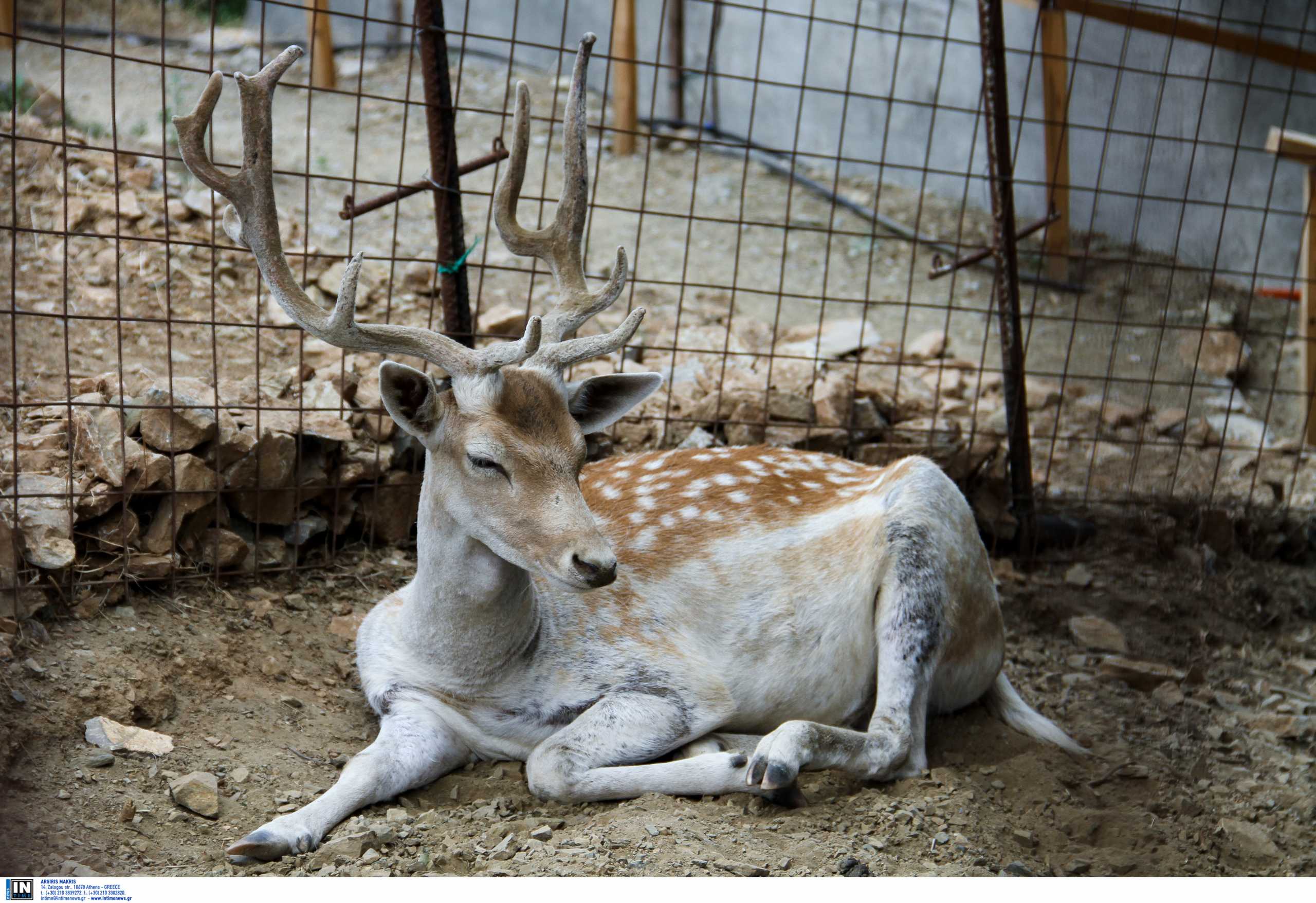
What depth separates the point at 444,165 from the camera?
4551 millimetres

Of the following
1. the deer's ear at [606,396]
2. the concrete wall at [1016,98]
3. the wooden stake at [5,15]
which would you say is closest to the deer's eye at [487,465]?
the deer's ear at [606,396]

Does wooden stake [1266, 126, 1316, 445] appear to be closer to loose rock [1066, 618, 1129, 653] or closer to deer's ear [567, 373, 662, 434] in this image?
loose rock [1066, 618, 1129, 653]

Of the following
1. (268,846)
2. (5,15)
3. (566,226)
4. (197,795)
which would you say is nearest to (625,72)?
(5,15)

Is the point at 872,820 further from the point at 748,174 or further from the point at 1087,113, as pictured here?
the point at 748,174

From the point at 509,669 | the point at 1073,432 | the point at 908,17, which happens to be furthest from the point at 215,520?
the point at 908,17

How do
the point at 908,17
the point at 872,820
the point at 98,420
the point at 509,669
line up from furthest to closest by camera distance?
the point at 908,17 → the point at 98,420 → the point at 509,669 → the point at 872,820

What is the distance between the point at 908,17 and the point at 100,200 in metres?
5.63

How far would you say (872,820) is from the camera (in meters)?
3.30

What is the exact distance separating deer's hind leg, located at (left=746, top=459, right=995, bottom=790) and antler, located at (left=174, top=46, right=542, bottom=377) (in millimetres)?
1366

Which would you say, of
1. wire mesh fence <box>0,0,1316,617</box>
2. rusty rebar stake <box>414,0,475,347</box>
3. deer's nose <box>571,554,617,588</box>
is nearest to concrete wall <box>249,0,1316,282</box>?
wire mesh fence <box>0,0,1316,617</box>

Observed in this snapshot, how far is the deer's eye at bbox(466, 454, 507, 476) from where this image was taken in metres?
3.17

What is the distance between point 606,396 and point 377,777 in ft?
3.96

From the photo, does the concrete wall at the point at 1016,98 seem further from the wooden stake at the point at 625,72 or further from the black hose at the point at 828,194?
the wooden stake at the point at 625,72

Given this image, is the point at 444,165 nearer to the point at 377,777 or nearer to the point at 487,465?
the point at 487,465
